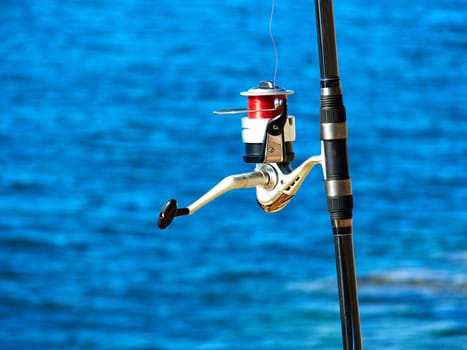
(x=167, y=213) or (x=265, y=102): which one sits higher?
(x=265, y=102)

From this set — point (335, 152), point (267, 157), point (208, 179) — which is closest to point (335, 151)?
point (335, 152)

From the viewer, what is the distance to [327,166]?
1.16 metres

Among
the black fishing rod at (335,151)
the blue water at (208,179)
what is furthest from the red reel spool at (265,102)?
the blue water at (208,179)

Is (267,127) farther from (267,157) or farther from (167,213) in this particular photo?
(167,213)

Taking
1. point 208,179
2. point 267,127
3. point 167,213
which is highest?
point 208,179

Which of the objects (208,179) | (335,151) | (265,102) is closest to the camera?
(335,151)

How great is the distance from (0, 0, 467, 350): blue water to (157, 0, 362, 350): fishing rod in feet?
9.92

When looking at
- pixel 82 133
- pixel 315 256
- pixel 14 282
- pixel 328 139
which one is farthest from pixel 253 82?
pixel 328 139

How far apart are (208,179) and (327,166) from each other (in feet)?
14.1

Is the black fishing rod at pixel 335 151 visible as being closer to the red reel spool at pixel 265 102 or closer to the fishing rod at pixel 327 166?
the fishing rod at pixel 327 166

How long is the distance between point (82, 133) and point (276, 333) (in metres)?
1.96

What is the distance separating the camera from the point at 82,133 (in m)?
5.77

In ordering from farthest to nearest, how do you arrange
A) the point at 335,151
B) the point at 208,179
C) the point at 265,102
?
the point at 208,179 < the point at 265,102 < the point at 335,151

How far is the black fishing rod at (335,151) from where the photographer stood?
1.13 metres
